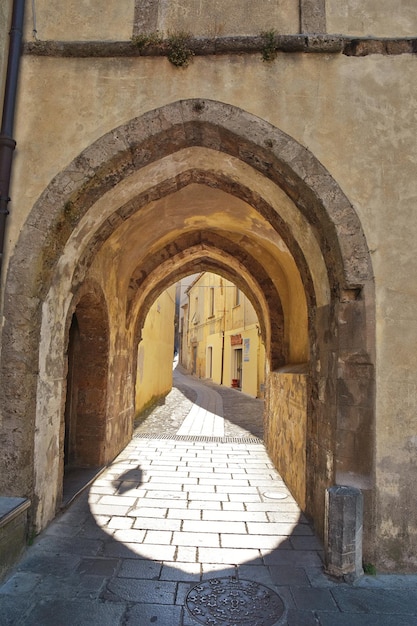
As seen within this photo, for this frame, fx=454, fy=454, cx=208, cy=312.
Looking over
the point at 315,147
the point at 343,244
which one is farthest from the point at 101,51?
the point at 343,244

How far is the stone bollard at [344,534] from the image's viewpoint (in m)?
3.13

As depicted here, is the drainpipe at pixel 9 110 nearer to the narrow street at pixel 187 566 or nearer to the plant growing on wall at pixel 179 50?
the plant growing on wall at pixel 179 50

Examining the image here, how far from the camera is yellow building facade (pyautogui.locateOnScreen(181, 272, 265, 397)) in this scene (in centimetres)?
1619

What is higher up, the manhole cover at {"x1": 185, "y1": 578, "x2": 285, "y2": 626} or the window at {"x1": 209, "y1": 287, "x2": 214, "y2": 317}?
the window at {"x1": 209, "y1": 287, "x2": 214, "y2": 317}

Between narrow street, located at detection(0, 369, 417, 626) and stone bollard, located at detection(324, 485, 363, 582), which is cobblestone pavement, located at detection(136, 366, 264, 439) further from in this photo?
stone bollard, located at detection(324, 485, 363, 582)

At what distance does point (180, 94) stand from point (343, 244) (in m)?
1.88

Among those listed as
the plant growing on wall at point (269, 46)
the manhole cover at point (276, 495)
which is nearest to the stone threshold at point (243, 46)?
the plant growing on wall at point (269, 46)

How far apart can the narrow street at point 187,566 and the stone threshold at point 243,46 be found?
13.4 feet

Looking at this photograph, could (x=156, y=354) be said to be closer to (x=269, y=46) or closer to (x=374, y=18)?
(x=269, y=46)

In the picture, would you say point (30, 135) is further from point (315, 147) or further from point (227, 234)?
point (227, 234)

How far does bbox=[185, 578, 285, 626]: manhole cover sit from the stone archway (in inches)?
37.8

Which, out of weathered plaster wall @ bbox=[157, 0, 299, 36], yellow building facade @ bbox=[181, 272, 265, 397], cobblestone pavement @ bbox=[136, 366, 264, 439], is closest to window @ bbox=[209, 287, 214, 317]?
yellow building facade @ bbox=[181, 272, 265, 397]

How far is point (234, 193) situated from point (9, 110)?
220 centimetres

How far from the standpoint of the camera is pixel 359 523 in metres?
3.21
